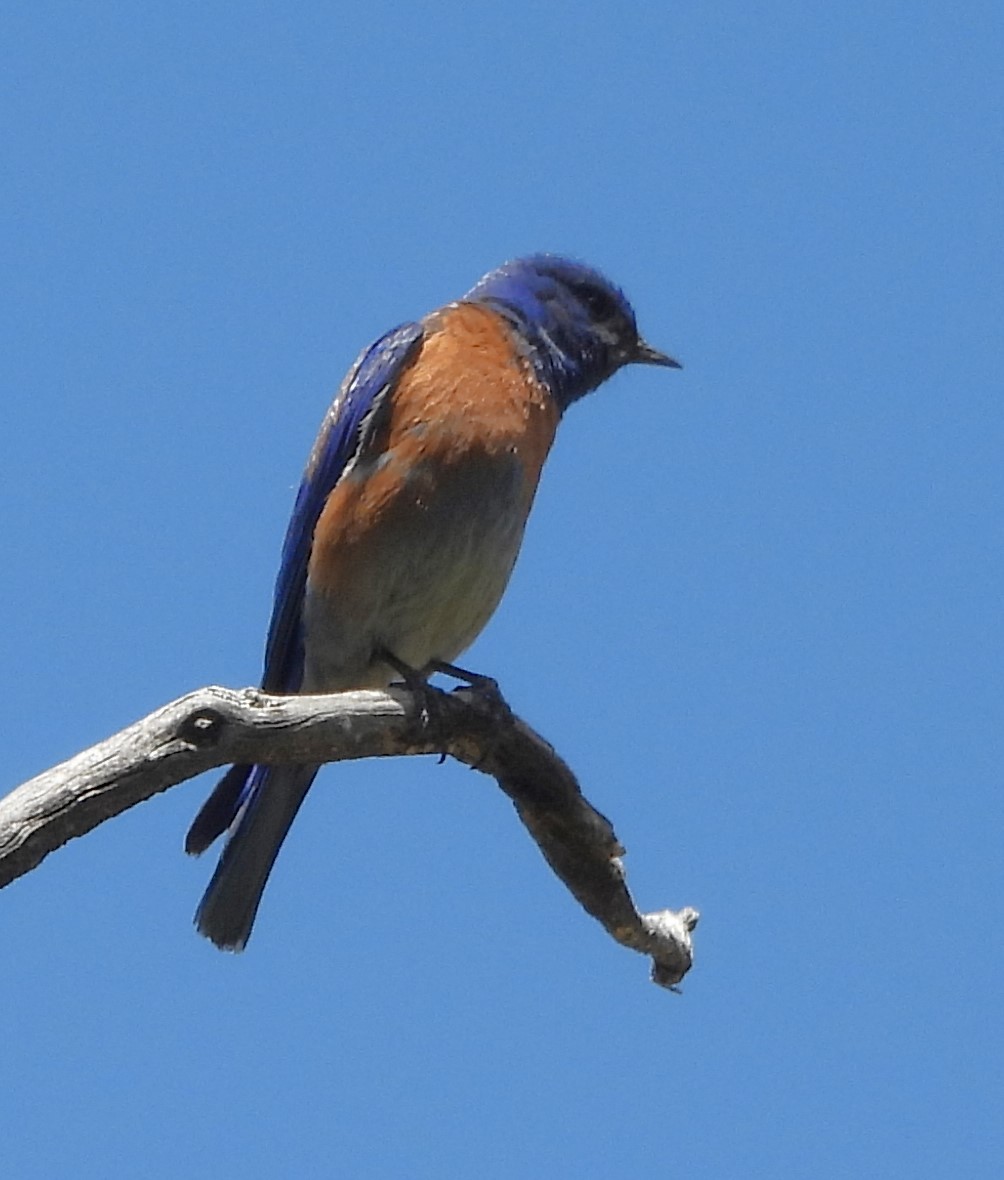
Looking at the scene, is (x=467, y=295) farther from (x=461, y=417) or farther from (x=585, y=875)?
(x=585, y=875)

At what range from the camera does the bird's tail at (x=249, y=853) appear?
25.1 ft

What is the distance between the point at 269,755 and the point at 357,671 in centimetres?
197

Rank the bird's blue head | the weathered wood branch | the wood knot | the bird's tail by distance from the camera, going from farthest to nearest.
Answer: the bird's blue head, the bird's tail, the wood knot, the weathered wood branch

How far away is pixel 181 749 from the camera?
5.38 meters

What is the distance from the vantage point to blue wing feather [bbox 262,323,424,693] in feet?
25.4

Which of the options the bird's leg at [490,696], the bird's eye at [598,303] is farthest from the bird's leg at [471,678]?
the bird's eye at [598,303]

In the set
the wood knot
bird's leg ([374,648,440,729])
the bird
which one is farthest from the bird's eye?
the wood knot

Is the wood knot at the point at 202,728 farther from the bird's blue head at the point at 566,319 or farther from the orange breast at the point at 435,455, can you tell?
the bird's blue head at the point at 566,319

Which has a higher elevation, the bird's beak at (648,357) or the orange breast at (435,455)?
the bird's beak at (648,357)

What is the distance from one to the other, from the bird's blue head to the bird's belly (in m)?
1.00

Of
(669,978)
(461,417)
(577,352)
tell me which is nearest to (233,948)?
(669,978)

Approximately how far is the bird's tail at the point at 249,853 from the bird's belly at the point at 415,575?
42 centimetres

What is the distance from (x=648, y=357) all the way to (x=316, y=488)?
210cm

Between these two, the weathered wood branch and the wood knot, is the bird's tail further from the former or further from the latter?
the wood knot
